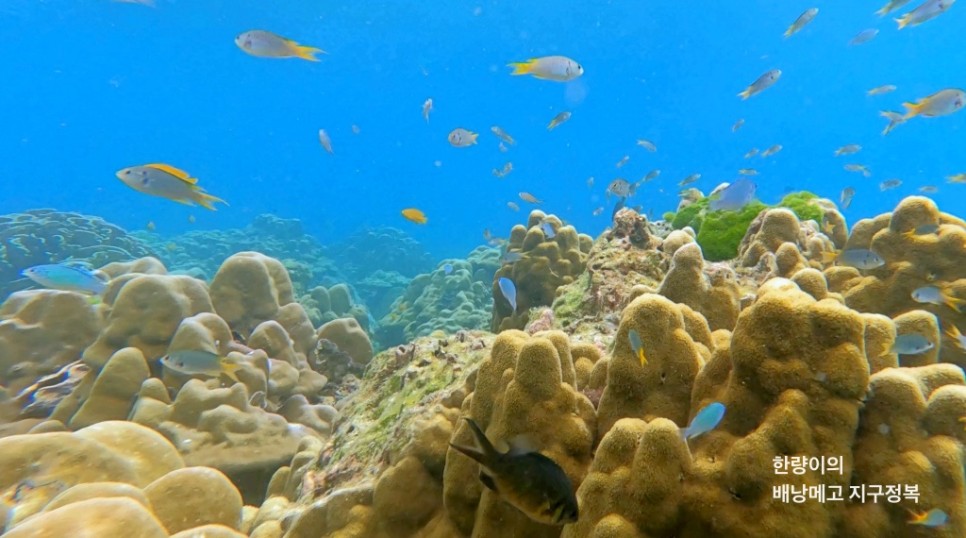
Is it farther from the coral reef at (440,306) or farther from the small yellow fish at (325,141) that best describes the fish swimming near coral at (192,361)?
the coral reef at (440,306)

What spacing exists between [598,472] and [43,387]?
734cm

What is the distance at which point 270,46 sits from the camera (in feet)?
16.9

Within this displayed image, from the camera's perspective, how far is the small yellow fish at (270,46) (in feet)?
16.4

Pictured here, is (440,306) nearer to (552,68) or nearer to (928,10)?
(552,68)

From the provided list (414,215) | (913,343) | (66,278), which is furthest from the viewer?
(414,215)

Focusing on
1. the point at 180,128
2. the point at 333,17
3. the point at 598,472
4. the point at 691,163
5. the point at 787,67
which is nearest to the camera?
the point at 598,472

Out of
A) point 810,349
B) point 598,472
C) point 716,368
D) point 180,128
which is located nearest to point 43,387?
point 598,472

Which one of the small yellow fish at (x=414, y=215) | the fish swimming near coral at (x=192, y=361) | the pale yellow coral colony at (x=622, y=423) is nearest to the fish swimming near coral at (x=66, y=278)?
the pale yellow coral colony at (x=622, y=423)

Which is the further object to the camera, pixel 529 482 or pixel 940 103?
pixel 940 103

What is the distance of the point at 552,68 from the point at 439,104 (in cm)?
11914

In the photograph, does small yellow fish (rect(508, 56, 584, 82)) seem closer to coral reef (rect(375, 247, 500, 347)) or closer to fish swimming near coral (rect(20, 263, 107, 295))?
fish swimming near coral (rect(20, 263, 107, 295))

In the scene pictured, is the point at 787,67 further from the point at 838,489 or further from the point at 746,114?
the point at 838,489

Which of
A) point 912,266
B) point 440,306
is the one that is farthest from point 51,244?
point 912,266

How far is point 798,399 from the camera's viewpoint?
1832mm
